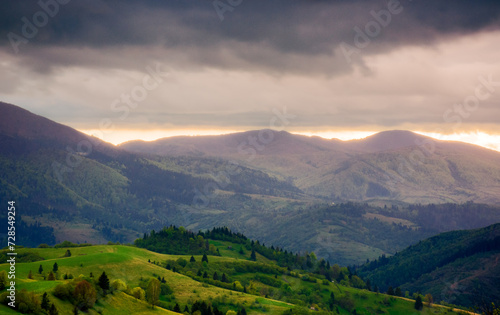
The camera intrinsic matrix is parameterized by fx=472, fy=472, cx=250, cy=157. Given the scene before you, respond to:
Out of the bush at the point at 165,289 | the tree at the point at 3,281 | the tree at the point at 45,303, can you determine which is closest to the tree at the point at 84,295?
the tree at the point at 45,303

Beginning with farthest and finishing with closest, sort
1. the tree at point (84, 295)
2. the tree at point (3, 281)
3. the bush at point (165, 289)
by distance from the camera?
1. the bush at point (165, 289)
2. the tree at point (84, 295)
3. the tree at point (3, 281)

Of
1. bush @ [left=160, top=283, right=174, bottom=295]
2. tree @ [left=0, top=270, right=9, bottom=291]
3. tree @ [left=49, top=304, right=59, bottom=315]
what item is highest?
tree @ [left=0, top=270, right=9, bottom=291]

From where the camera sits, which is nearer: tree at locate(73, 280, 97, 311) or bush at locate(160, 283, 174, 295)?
tree at locate(73, 280, 97, 311)

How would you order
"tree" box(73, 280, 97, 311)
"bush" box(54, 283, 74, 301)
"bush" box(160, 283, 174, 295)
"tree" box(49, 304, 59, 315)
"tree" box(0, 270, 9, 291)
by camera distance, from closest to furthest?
"tree" box(49, 304, 59, 315) < "tree" box(0, 270, 9, 291) < "bush" box(54, 283, 74, 301) < "tree" box(73, 280, 97, 311) < "bush" box(160, 283, 174, 295)

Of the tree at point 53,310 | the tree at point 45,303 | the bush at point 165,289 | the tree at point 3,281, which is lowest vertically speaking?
the bush at point 165,289

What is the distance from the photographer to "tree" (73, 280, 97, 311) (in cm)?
8800

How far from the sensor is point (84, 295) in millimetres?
88750

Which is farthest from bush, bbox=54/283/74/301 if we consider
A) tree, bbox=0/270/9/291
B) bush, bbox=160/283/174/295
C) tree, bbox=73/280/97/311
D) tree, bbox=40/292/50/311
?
bush, bbox=160/283/174/295

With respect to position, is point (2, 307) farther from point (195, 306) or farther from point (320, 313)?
point (320, 313)

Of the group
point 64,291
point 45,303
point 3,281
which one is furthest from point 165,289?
point 45,303

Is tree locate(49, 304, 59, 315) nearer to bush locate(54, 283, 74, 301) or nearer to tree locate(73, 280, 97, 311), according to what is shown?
bush locate(54, 283, 74, 301)

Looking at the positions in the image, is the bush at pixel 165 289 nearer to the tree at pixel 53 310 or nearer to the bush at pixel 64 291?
the bush at pixel 64 291

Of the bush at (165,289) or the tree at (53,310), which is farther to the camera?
the bush at (165,289)

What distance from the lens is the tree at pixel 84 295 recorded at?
88000mm
